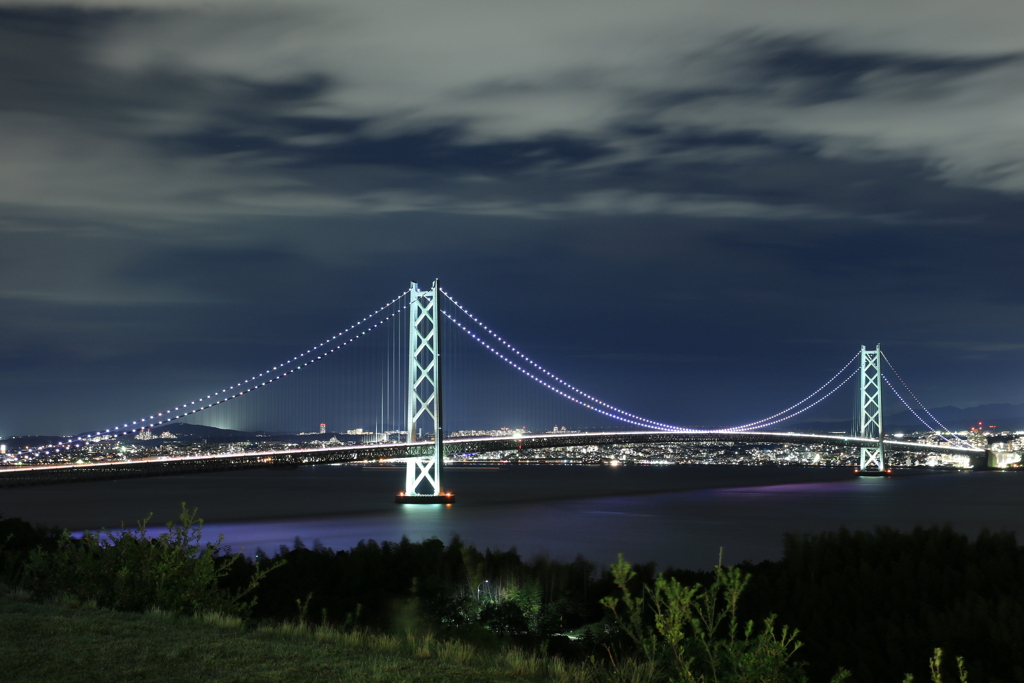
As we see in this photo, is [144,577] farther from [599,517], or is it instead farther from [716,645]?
[599,517]

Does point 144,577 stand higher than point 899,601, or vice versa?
point 144,577

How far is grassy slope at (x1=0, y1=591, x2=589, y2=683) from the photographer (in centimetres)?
570

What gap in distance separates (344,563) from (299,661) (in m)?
10.2

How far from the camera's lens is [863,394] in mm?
90625

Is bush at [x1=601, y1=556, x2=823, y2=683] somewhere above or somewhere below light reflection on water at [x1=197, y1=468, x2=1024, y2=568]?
above

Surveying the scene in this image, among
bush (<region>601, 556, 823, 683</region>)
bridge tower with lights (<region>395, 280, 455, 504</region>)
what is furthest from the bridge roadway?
bush (<region>601, 556, 823, 683</region>)

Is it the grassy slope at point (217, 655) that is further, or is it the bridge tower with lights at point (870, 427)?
the bridge tower with lights at point (870, 427)

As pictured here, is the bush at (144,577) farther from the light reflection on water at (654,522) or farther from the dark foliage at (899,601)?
the light reflection on water at (654,522)

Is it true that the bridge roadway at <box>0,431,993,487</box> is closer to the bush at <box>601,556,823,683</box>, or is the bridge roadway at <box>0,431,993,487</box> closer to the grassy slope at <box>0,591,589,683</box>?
the grassy slope at <box>0,591,589,683</box>

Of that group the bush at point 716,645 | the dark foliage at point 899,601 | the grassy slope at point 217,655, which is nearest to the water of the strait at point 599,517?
the dark foliage at point 899,601

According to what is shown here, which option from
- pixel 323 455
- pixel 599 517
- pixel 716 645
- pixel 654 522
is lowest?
pixel 654 522

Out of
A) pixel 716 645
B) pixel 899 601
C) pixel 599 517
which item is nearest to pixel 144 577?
pixel 716 645

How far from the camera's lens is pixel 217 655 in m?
6.14

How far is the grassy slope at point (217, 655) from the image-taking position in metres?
5.70
